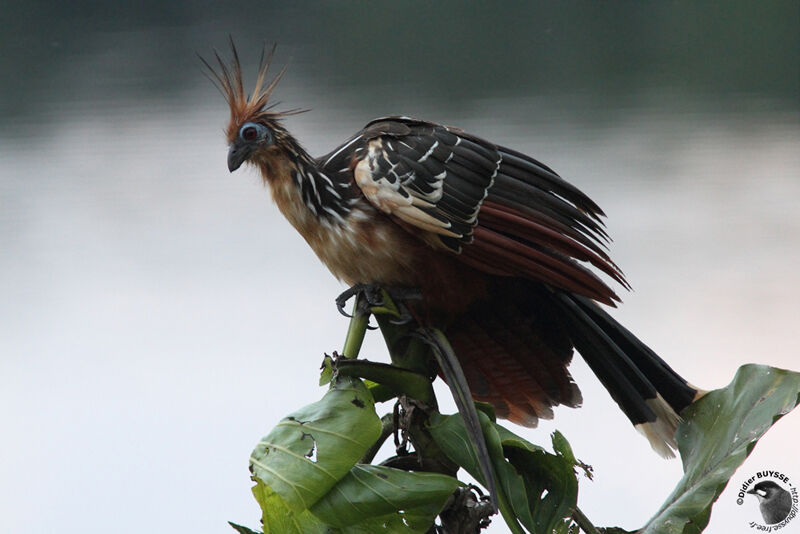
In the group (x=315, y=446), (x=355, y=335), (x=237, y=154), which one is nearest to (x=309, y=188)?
(x=237, y=154)

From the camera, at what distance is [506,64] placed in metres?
2.58

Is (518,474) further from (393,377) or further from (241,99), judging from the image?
(241,99)

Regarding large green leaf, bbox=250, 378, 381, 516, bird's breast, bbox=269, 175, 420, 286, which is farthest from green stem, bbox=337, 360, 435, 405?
bird's breast, bbox=269, 175, 420, 286

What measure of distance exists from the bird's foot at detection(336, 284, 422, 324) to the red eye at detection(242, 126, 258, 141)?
0.16 meters

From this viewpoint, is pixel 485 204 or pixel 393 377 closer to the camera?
pixel 393 377

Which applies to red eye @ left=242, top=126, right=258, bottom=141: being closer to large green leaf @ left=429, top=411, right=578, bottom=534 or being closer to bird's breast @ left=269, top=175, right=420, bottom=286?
bird's breast @ left=269, top=175, right=420, bottom=286

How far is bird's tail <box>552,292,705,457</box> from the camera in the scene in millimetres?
884

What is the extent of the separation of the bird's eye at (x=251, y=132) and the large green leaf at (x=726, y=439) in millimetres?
436

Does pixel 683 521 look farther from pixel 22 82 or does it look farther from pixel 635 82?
pixel 22 82

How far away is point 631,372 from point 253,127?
388 millimetres

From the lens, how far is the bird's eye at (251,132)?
2.91ft

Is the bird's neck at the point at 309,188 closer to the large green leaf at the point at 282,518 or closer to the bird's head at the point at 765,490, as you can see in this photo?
the large green leaf at the point at 282,518

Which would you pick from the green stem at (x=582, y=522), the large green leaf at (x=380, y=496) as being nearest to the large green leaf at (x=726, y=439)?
the green stem at (x=582, y=522)

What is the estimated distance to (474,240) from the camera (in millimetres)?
832
